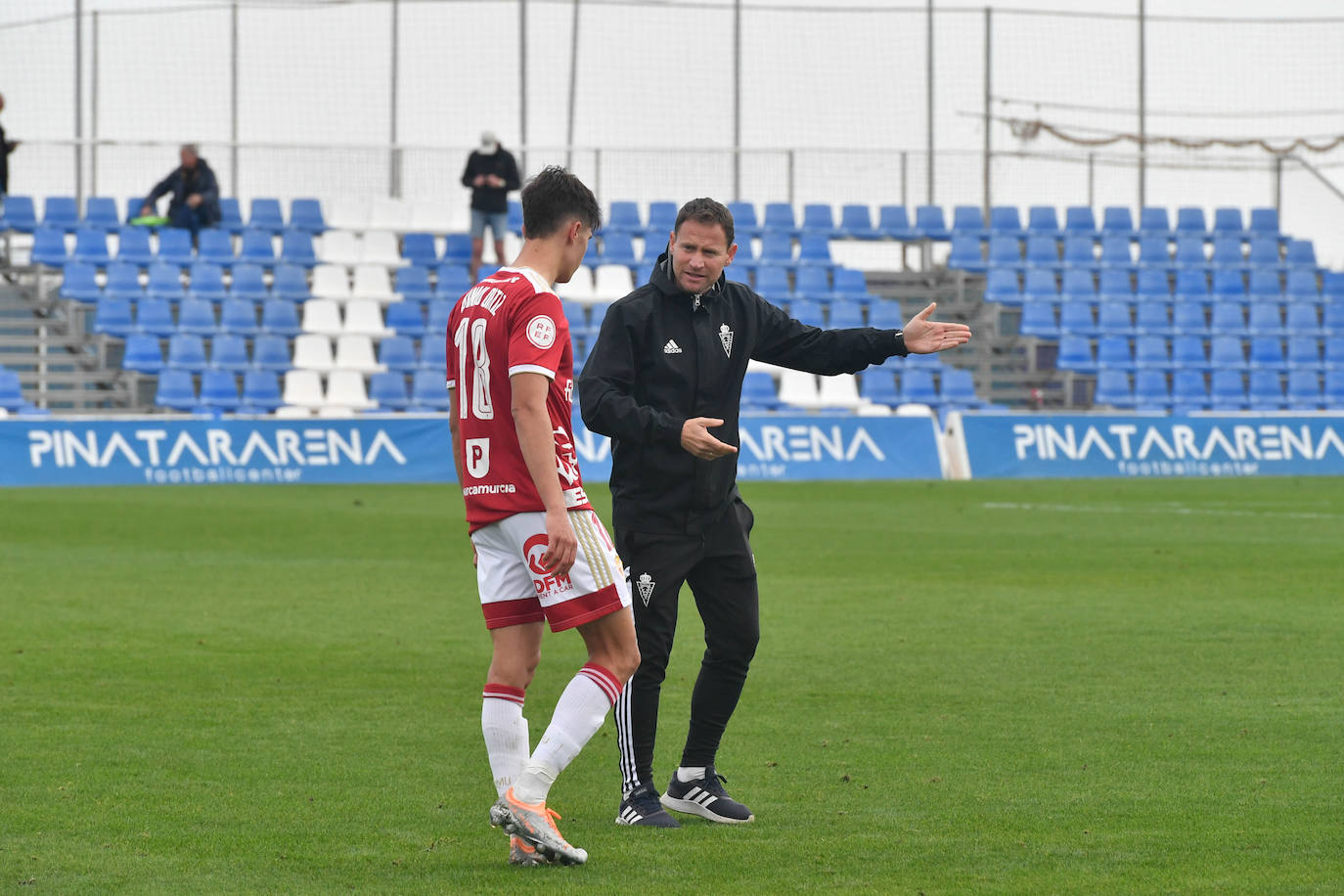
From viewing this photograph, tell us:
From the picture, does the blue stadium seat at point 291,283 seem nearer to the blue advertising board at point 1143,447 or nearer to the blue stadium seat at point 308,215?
the blue stadium seat at point 308,215

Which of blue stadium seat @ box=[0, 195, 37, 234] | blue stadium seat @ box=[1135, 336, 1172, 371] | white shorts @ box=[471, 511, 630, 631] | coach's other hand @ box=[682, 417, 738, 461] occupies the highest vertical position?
blue stadium seat @ box=[0, 195, 37, 234]

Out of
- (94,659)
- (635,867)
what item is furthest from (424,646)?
(635,867)

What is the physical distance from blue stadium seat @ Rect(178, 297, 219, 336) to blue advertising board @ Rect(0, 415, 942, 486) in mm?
4247

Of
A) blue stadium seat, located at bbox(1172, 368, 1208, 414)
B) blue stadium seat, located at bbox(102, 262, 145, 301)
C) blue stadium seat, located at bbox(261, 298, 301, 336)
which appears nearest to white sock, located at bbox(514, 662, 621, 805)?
blue stadium seat, located at bbox(261, 298, 301, 336)

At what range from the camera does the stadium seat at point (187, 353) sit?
2553cm

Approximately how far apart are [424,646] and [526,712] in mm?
1963

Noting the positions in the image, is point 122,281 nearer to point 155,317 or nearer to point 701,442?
point 155,317

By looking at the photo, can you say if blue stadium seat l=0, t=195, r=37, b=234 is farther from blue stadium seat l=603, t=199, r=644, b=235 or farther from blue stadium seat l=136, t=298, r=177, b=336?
blue stadium seat l=603, t=199, r=644, b=235

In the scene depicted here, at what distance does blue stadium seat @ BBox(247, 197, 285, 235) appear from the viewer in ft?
93.8

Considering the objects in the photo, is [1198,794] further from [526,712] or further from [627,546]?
[526,712]

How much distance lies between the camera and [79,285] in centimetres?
2672

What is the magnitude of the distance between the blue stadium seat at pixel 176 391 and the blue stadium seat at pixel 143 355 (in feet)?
0.73

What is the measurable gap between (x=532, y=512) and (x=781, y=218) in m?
26.1

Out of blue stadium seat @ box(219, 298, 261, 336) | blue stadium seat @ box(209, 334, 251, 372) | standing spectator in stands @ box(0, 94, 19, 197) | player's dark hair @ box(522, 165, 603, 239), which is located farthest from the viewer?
standing spectator in stands @ box(0, 94, 19, 197)
